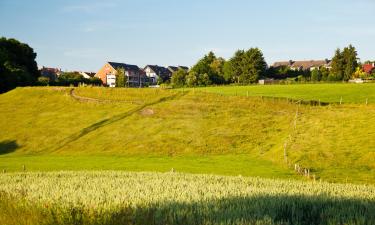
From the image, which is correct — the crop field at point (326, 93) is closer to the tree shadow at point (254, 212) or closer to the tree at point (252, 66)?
the tree at point (252, 66)

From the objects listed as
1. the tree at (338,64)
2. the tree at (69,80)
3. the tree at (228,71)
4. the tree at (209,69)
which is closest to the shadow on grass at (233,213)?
the tree at (209,69)

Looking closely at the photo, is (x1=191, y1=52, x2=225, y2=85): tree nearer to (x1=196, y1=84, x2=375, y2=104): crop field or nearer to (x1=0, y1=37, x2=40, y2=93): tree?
(x1=196, y1=84, x2=375, y2=104): crop field

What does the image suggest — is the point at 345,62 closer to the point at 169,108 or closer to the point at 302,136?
the point at 169,108

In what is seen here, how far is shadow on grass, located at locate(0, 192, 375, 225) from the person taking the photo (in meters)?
7.73

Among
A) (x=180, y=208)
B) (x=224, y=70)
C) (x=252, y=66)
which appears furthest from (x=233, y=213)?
(x=224, y=70)

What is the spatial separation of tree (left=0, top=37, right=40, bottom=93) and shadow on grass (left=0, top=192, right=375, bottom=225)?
380 feet

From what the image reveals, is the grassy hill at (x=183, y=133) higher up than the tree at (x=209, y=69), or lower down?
lower down

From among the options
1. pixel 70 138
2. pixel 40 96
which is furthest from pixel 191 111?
pixel 40 96

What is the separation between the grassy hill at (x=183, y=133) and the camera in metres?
43.9

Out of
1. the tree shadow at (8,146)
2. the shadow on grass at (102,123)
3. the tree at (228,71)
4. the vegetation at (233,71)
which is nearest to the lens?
the tree shadow at (8,146)

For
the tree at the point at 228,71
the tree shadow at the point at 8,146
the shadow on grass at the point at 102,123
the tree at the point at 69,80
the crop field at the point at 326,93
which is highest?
the tree at the point at 228,71

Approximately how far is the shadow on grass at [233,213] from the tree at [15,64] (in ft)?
380

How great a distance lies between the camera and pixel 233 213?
8.09m

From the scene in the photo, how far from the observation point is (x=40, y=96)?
9831 cm
